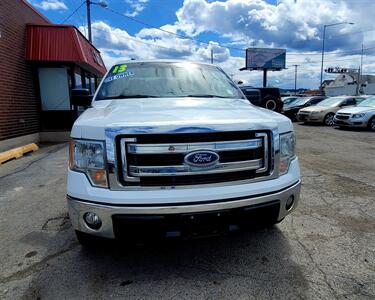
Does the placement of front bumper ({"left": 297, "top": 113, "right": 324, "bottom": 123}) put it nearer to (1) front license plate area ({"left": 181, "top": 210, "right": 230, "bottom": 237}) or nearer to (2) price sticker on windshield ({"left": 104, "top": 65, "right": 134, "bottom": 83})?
(2) price sticker on windshield ({"left": 104, "top": 65, "right": 134, "bottom": 83})

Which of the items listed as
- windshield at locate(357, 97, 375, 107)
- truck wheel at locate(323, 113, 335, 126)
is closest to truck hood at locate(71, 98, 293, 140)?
windshield at locate(357, 97, 375, 107)

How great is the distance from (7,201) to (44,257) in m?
2.20

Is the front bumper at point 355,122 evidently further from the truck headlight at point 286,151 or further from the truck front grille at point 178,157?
the truck front grille at point 178,157

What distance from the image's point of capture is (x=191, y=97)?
3605 mm

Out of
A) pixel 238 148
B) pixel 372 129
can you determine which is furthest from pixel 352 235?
pixel 372 129

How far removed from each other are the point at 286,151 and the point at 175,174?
3.47 ft

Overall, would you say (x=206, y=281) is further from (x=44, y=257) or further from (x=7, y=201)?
(x=7, y=201)

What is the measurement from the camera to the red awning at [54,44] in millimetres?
11203

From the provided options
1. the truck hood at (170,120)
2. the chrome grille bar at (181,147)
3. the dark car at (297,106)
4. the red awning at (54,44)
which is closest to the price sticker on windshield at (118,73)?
the truck hood at (170,120)

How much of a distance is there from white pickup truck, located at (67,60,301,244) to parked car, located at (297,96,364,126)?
1609 cm

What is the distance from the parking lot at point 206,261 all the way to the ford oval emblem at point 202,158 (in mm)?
666

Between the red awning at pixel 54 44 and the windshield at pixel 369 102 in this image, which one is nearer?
the red awning at pixel 54 44

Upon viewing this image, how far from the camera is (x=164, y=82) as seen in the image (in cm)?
390

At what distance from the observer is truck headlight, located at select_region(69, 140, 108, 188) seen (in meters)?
2.37
